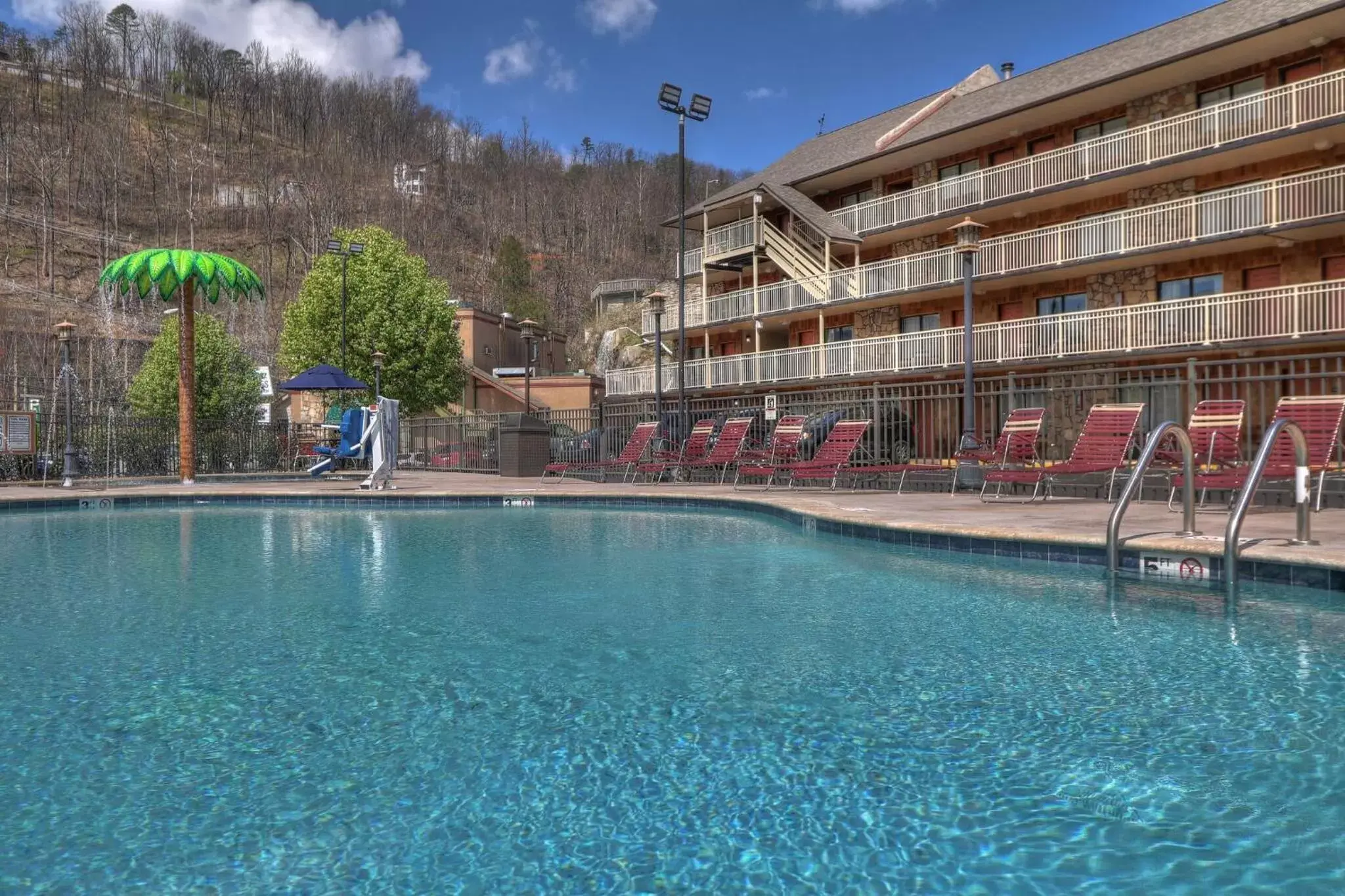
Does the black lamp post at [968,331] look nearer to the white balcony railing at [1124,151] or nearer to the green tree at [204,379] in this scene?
the white balcony railing at [1124,151]

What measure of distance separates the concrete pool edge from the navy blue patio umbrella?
5.95 m

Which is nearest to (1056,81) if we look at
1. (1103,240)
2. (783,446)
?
(1103,240)

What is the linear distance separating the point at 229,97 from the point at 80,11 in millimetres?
14988

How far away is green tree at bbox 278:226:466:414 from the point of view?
120 feet

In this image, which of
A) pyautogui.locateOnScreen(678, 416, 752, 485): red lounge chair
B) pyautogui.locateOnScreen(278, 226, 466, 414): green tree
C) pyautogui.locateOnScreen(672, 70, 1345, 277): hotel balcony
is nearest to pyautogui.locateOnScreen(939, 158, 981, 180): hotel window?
pyautogui.locateOnScreen(672, 70, 1345, 277): hotel balcony

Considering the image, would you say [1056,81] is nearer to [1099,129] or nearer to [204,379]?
[1099,129]

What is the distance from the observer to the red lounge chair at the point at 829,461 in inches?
523

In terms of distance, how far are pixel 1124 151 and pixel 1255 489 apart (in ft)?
63.9

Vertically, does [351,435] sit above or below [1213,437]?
above

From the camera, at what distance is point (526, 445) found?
21.3 m

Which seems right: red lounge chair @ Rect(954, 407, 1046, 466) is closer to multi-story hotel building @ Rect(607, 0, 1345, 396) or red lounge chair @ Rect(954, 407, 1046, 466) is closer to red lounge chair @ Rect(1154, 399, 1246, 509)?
red lounge chair @ Rect(1154, 399, 1246, 509)

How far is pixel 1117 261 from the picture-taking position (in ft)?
74.6

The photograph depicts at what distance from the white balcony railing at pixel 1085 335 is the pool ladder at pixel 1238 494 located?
1497 centimetres

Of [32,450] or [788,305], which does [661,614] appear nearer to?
[32,450]
